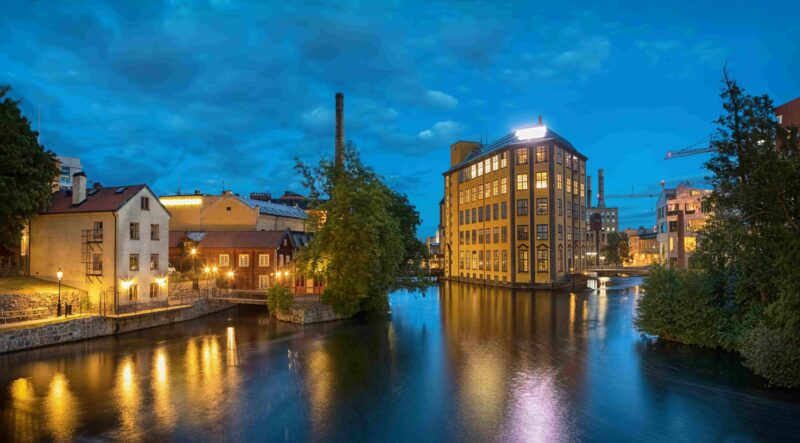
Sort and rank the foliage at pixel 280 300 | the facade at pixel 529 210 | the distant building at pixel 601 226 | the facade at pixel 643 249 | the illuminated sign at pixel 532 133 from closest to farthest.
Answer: the foliage at pixel 280 300 → the facade at pixel 529 210 → the illuminated sign at pixel 532 133 → the facade at pixel 643 249 → the distant building at pixel 601 226

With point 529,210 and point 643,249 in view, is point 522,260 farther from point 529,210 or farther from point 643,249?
point 643,249

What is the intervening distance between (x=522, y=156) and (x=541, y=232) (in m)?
11.5

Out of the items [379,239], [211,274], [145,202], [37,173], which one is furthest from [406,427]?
[211,274]

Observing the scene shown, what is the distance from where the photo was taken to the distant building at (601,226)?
441 ft

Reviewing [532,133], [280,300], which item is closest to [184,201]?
[280,300]

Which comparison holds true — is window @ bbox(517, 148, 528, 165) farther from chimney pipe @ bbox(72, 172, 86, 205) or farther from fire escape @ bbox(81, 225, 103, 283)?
chimney pipe @ bbox(72, 172, 86, 205)

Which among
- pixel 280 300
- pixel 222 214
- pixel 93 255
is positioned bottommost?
pixel 280 300

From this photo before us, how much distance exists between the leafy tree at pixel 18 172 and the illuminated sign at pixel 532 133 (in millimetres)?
57494

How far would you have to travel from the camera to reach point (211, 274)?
4997cm

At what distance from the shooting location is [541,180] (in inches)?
2596

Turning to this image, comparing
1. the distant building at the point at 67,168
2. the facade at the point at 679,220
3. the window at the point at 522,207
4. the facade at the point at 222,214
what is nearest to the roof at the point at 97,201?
the facade at the point at 222,214

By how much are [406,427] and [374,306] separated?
1044 inches

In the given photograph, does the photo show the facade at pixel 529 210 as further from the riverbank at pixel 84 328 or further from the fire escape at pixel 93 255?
the fire escape at pixel 93 255

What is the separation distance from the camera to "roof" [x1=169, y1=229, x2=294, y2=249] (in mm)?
49875
